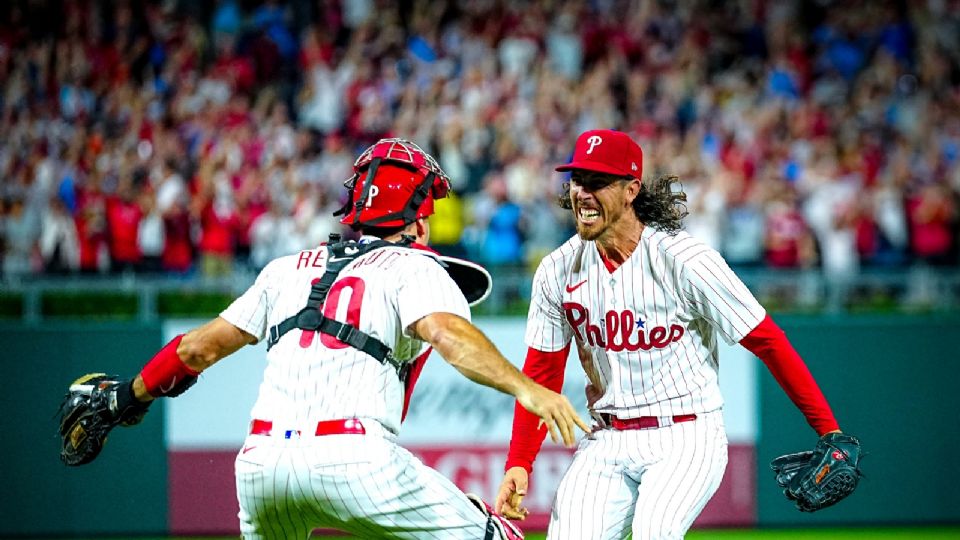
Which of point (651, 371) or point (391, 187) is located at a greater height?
point (391, 187)

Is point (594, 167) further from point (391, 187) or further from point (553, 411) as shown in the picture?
point (553, 411)

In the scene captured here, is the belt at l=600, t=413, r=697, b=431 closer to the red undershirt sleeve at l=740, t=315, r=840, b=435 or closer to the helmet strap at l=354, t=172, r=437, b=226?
the red undershirt sleeve at l=740, t=315, r=840, b=435

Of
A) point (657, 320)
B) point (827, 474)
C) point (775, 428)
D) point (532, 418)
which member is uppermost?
point (657, 320)

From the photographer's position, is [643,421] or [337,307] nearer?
[337,307]

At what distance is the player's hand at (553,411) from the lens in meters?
3.85

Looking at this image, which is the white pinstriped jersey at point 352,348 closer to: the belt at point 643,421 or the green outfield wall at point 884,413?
the belt at point 643,421

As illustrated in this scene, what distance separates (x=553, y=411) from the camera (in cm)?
388

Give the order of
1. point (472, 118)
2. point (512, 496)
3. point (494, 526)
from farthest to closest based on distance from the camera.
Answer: point (472, 118)
point (512, 496)
point (494, 526)

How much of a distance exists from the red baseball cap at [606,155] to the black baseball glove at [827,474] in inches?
49.7

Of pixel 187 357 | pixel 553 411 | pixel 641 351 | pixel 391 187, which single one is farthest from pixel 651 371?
pixel 187 357

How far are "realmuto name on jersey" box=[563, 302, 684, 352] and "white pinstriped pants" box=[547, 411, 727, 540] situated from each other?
33cm

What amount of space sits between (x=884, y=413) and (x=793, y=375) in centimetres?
549

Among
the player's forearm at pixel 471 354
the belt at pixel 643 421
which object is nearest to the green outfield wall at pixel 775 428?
the belt at pixel 643 421

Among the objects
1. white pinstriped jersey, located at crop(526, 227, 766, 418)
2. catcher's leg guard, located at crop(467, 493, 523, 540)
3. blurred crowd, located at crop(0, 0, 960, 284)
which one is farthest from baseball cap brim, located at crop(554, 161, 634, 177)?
blurred crowd, located at crop(0, 0, 960, 284)
